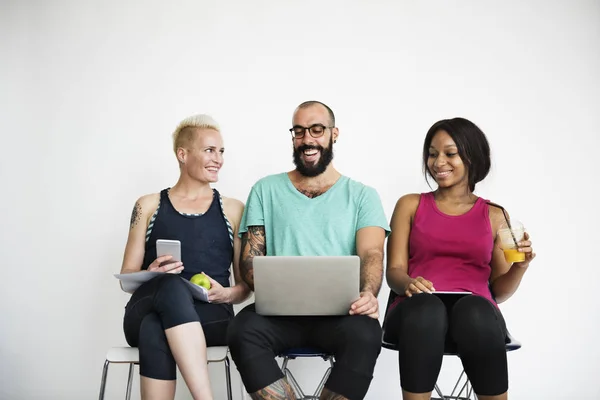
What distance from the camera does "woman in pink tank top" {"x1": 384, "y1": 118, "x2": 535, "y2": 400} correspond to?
193 cm

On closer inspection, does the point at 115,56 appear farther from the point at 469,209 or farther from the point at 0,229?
the point at 469,209

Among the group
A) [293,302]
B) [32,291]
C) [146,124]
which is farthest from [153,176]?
[293,302]

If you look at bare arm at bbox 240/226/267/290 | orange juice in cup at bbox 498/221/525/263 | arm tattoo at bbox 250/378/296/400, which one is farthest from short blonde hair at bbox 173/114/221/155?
orange juice in cup at bbox 498/221/525/263

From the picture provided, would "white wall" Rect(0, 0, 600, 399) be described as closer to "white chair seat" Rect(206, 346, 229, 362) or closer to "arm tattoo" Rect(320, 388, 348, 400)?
"white chair seat" Rect(206, 346, 229, 362)

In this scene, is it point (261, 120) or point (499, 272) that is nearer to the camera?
point (499, 272)

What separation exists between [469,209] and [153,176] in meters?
1.71

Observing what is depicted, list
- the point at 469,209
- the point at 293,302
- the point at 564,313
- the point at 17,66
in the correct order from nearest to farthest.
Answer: the point at 293,302
the point at 469,209
the point at 564,313
the point at 17,66

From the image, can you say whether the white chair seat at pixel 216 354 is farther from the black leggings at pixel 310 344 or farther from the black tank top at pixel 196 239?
the black tank top at pixel 196 239

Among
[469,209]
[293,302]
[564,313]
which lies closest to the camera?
[293,302]

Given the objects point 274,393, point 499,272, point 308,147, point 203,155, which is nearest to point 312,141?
point 308,147

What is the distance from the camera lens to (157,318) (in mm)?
2131

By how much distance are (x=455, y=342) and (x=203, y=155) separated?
1.28m

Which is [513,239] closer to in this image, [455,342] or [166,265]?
[455,342]

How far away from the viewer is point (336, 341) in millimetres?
2023
